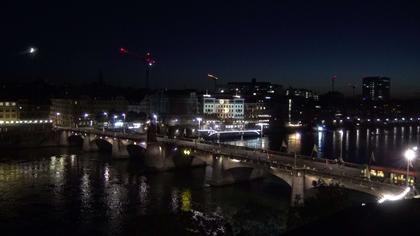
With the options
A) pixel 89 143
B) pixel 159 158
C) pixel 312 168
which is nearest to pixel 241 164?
pixel 312 168

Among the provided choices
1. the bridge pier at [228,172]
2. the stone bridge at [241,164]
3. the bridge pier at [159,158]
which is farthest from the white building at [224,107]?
the bridge pier at [228,172]

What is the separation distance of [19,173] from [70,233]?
104ft

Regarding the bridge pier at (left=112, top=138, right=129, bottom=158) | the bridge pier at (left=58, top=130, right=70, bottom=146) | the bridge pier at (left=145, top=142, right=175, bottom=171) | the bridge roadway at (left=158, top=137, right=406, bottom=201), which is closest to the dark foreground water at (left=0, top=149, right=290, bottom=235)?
the bridge pier at (left=145, top=142, right=175, bottom=171)

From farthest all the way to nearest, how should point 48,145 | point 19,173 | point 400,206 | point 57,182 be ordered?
point 48,145 < point 19,173 < point 57,182 < point 400,206

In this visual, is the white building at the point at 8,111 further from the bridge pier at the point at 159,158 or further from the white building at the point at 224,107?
the bridge pier at the point at 159,158

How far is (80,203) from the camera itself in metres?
45.4

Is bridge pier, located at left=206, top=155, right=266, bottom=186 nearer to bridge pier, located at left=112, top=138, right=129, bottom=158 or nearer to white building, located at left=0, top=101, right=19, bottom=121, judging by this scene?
bridge pier, located at left=112, top=138, right=129, bottom=158

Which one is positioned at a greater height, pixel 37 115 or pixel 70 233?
pixel 37 115

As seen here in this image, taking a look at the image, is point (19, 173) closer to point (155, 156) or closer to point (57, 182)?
point (57, 182)

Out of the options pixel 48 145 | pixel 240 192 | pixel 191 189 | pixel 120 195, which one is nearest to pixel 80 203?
pixel 120 195

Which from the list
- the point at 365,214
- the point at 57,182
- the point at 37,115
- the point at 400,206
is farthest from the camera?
the point at 37,115

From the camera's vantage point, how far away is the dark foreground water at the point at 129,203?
3634cm

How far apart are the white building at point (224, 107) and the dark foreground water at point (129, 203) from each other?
93.7m

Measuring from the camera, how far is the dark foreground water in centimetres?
3634
